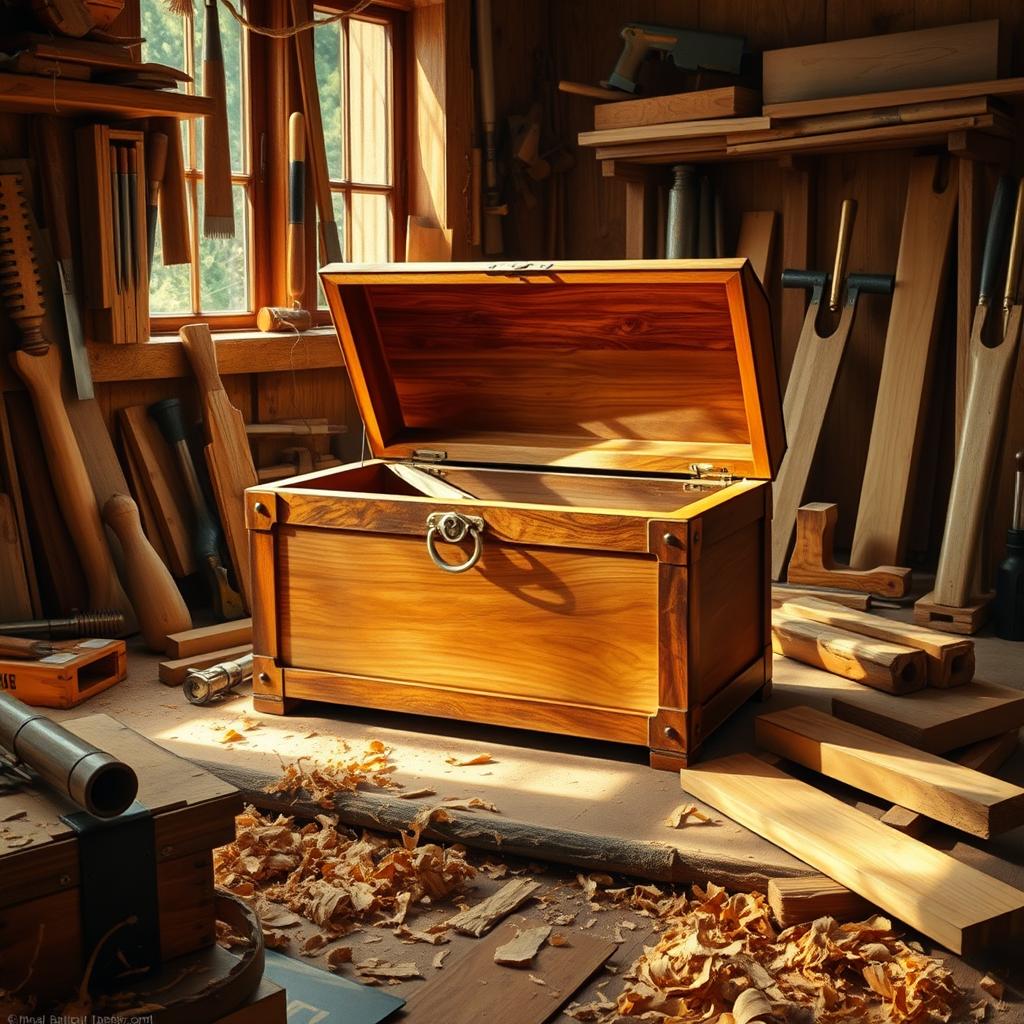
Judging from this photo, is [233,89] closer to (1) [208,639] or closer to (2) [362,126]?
(2) [362,126]

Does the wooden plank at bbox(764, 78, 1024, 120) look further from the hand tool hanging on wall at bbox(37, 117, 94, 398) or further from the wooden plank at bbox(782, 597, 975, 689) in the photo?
the hand tool hanging on wall at bbox(37, 117, 94, 398)

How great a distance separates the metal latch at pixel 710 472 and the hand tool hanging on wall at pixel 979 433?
125 cm

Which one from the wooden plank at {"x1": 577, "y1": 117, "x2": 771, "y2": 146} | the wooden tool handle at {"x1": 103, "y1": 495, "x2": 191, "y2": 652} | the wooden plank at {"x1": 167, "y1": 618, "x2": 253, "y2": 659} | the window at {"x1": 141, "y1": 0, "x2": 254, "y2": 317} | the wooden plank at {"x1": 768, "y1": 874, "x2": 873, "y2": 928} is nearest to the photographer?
the wooden plank at {"x1": 768, "y1": 874, "x2": 873, "y2": 928}

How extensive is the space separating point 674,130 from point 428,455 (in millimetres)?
1861

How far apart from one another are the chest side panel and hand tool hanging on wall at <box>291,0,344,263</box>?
186 cm

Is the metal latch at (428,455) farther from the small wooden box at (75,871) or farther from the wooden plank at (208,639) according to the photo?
the small wooden box at (75,871)

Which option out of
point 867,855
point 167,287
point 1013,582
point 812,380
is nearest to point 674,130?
point 812,380

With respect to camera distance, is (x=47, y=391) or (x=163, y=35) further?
(x=163, y=35)

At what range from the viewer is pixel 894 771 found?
2.37 m

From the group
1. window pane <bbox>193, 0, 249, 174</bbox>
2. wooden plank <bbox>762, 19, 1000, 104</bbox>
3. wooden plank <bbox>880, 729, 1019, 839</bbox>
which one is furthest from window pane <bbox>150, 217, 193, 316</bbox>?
wooden plank <bbox>880, 729, 1019, 839</bbox>

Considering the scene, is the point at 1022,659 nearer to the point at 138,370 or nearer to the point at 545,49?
the point at 138,370

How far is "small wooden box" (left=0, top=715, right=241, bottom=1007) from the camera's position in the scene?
1541 millimetres

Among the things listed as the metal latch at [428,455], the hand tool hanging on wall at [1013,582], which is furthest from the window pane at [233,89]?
the hand tool hanging on wall at [1013,582]

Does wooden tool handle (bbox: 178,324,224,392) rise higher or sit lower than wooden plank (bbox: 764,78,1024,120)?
lower
